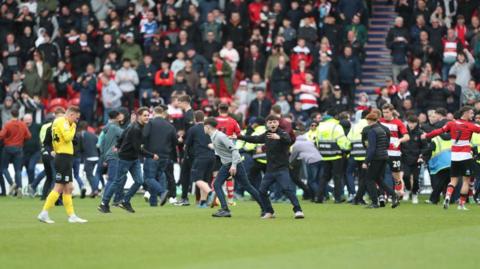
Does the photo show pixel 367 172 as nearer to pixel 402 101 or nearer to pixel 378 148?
pixel 378 148

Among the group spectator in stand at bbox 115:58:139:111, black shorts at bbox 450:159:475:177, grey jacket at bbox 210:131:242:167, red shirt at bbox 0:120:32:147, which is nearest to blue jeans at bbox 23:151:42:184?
red shirt at bbox 0:120:32:147

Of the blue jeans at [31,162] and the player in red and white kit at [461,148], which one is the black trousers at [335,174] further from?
the blue jeans at [31,162]

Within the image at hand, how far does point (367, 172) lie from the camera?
23.9 meters

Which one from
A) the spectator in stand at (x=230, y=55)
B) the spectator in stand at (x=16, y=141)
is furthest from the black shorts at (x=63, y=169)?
the spectator in stand at (x=230, y=55)

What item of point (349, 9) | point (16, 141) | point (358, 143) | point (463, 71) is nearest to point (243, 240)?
point (358, 143)

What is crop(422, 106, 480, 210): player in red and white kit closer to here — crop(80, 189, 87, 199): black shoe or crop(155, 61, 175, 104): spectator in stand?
crop(80, 189, 87, 199): black shoe

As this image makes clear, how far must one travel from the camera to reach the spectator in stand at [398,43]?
33.4 metres

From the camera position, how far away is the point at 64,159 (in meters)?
19.1

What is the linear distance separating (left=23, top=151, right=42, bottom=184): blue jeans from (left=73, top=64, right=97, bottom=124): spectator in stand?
4.70 metres

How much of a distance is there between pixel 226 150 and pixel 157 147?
417cm

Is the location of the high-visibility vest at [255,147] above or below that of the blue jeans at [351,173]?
above

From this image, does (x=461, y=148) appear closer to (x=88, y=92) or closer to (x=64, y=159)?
(x=64, y=159)

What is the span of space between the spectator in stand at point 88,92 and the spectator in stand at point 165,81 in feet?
7.00

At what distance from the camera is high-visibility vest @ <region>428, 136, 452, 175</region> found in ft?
85.5
